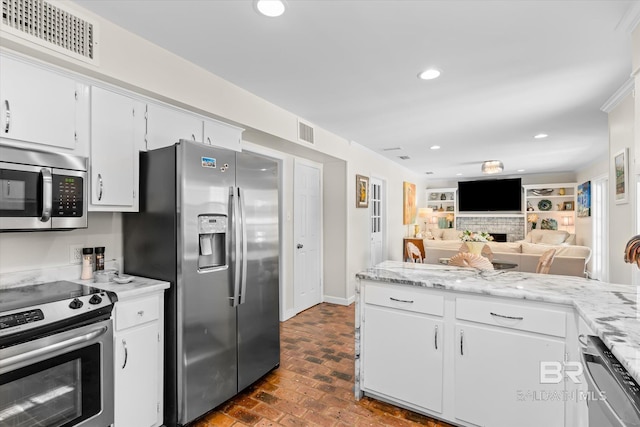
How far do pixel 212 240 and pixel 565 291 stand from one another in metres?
2.15

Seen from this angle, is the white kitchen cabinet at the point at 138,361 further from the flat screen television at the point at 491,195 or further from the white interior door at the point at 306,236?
the flat screen television at the point at 491,195

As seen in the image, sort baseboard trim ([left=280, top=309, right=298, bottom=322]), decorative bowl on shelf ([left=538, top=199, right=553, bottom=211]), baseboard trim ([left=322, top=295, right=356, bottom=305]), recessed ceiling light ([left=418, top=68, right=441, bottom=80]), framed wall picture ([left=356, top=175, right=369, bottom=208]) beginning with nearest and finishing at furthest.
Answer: recessed ceiling light ([left=418, top=68, right=441, bottom=80]) < baseboard trim ([left=280, top=309, right=298, bottom=322]) < baseboard trim ([left=322, top=295, right=356, bottom=305]) < framed wall picture ([left=356, top=175, right=369, bottom=208]) < decorative bowl on shelf ([left=538, top=199, right=553, bottom=211])

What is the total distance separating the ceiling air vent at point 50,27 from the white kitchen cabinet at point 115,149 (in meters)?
0.22

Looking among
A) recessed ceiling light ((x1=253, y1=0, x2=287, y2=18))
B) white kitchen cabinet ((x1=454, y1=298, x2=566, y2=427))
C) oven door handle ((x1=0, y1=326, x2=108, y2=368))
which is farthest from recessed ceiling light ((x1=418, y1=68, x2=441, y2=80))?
oven door handle ((x1=0, y1=326, x2=108, y2=368))

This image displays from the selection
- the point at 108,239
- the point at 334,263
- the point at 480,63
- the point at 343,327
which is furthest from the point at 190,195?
the point at 334,263

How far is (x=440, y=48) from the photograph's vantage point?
223 centimetres

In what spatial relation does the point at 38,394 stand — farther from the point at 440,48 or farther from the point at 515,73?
the point at 515,73

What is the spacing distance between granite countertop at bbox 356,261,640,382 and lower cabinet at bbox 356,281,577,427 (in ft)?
0.21

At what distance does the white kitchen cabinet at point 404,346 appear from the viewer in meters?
1.99

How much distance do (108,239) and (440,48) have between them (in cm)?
269

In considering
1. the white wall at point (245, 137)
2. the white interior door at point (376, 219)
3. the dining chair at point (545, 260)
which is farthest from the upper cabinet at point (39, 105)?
the dining chair at point (545, 260)

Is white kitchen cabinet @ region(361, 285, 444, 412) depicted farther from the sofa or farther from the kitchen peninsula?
the sofa

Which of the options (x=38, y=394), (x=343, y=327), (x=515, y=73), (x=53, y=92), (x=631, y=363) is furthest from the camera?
(x=343, y=327)

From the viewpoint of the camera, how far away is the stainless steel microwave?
1.57 meters
